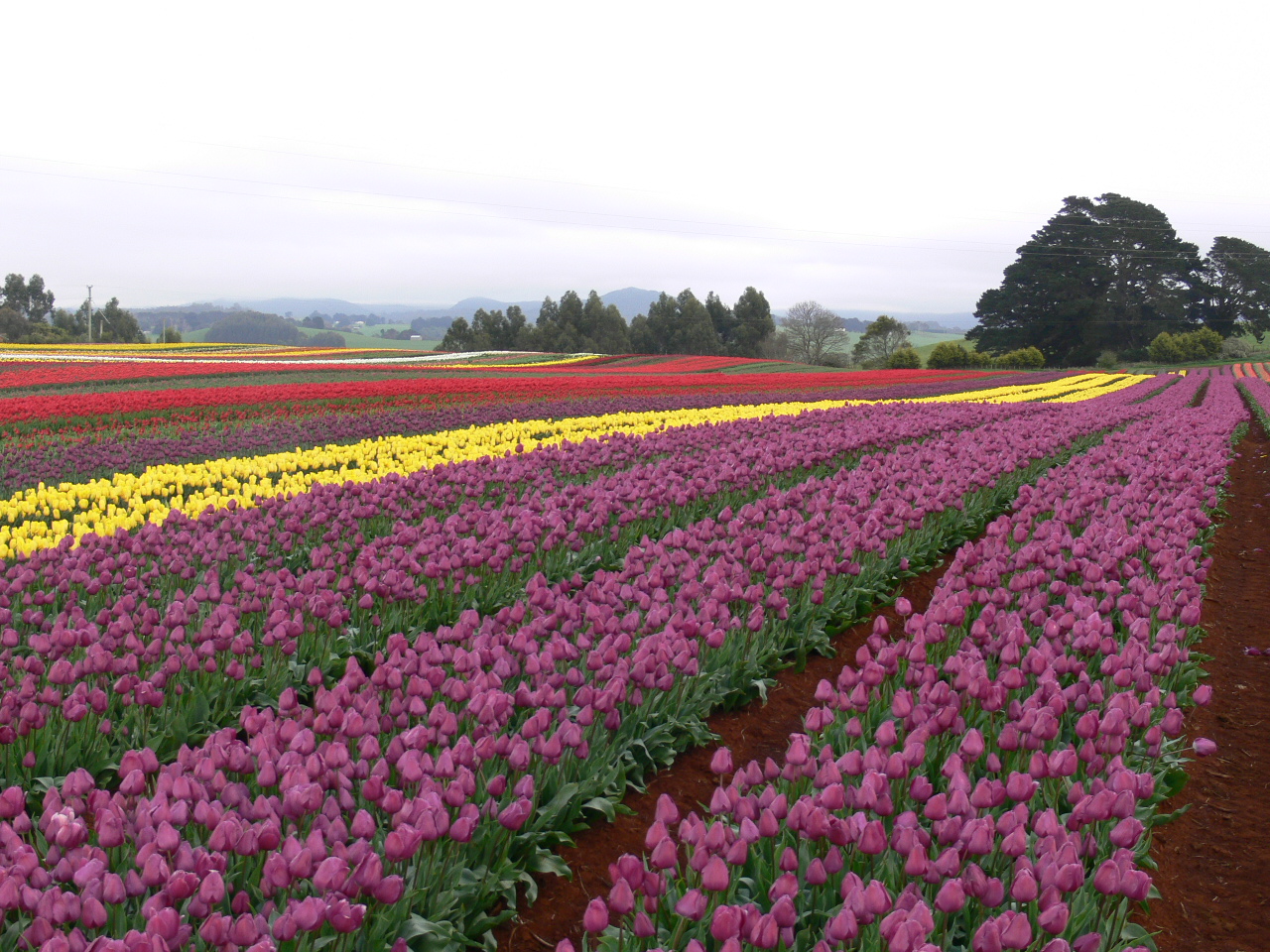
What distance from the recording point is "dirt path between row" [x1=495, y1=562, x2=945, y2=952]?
353 cm

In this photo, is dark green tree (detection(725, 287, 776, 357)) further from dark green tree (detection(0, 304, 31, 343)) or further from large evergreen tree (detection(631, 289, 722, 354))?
dark green tree (detection(0, 304, 31, 343))

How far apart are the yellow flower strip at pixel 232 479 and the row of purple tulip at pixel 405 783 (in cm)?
308

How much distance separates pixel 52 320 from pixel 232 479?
131321mm

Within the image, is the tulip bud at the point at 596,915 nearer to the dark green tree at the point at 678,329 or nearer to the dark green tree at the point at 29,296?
the dark green tree at the point at 678,329

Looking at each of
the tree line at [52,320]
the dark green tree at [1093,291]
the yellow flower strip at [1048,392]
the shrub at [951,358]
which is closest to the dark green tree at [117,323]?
the tree line at [52,320]

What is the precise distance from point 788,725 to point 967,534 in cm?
522

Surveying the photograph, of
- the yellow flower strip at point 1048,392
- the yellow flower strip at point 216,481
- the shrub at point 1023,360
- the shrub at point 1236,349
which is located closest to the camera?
the yellow flower strip at point 216,481

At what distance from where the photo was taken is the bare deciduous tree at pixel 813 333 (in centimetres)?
9738

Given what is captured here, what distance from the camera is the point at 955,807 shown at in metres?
2.90

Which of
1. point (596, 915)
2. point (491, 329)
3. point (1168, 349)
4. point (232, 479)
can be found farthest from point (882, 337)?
point (596, 915)

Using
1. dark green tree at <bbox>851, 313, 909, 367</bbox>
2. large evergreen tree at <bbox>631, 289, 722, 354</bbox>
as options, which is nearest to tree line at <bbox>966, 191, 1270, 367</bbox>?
dark green tree at <bbox>851, 313, 909, 367</bbox>

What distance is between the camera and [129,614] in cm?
473

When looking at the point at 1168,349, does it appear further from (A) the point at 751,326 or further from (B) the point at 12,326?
(B) the point at 12,326

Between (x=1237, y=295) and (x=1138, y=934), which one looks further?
(x=1237, y=295)
